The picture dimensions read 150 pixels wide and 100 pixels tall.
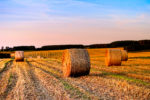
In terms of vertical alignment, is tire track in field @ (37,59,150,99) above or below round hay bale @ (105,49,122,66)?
below

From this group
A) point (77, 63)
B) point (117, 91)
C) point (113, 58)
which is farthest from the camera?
point (113, 58)

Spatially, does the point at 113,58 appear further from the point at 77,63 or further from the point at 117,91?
the point at 117,91

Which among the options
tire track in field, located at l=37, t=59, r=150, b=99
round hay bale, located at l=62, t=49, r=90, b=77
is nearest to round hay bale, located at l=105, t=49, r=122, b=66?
round hay bale, located at l=62, t=49, r=90, b=77

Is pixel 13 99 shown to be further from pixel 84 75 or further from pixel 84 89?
pixel 84 75

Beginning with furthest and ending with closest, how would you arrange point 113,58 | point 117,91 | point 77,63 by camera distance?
point 113,58 → point 77,63 → point 117,91

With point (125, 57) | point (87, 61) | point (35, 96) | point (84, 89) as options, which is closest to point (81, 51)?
point (87, 61)

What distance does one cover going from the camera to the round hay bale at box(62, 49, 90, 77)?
423 inches

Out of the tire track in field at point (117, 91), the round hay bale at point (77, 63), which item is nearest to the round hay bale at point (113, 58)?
the round hay bale at point (77, 63)

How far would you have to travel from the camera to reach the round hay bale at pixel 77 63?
10.8 metres

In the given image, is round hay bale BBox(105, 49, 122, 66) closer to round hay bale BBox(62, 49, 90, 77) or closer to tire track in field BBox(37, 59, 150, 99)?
round hay bale BBox(62, 49, 90, 77)

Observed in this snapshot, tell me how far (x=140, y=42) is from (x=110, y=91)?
38833mm

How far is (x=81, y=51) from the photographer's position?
11.2 meters

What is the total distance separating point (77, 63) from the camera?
10820mm

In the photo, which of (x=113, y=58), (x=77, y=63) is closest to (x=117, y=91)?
(x=77, y=63)
